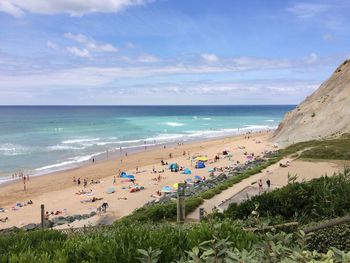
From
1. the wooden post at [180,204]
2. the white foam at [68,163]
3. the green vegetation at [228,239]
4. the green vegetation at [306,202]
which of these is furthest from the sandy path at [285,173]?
the white foam at [68,163]

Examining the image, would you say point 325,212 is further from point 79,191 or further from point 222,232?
point 79,191

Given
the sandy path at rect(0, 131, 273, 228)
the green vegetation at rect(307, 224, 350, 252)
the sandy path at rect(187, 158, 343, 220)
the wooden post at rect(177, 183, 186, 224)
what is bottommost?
the sandy path at rect(0, 131, 273, 228)

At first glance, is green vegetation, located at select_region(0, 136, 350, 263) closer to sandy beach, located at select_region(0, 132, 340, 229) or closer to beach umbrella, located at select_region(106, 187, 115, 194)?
sandy beach, located at select_region(0, 132, 340, 229)

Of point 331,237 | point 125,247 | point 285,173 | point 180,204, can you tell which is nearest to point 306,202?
point 331,237

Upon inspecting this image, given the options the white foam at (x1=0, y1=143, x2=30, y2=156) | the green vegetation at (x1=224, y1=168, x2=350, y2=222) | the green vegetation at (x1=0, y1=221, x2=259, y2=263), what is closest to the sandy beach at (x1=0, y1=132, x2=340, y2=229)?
the green vegetation at (x1=224, y1=168, x2=350, y2=222)

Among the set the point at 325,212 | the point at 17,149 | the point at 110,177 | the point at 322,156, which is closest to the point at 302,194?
the point at 325,212
